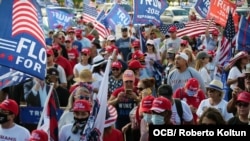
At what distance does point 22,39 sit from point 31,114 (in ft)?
5.08

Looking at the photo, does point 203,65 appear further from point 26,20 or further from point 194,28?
point 26,20

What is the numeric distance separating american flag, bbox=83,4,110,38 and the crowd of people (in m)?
3.91

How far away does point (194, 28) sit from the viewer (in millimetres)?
18609

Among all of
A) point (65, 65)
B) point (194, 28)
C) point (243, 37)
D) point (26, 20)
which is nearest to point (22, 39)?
point (26, 20)

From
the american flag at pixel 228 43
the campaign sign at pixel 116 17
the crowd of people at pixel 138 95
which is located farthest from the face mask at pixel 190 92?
the campaign sign at pixel 116 17

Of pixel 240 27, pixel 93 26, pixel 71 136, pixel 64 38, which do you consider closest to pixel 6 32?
pixel 71 136

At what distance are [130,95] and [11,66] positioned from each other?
252 centimetres

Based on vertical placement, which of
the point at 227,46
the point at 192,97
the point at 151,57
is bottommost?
the point at 192,97

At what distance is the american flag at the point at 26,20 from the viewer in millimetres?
9266

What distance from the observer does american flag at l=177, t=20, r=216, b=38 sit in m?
18.5

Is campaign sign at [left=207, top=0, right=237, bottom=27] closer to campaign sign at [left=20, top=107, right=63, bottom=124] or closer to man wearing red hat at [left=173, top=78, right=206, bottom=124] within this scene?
man wearing red hat at [left=173, top=78, right=206, bottom=124]

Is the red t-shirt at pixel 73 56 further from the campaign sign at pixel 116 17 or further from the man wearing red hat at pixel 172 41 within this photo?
the campaign sign at pixel 116 17

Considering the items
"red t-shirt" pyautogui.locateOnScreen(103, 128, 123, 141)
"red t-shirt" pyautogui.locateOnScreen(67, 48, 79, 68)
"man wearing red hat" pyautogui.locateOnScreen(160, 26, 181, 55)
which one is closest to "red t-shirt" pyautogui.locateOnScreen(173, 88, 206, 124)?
"red t-shirt" pyautogui.locateOnScreen(103, 128, 123, 141)

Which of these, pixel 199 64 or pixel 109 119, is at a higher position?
pixel 199 64
